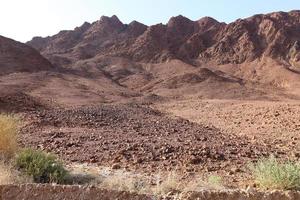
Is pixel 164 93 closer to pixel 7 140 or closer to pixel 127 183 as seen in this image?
pixel 7 140

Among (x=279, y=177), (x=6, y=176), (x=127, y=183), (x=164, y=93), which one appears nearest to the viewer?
(x=6, y=176)

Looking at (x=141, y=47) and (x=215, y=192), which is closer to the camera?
→ (x=215, y=192)

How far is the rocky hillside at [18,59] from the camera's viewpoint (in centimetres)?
6111

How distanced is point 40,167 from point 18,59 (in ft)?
194

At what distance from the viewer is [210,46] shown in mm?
88938

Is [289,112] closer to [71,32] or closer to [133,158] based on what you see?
[133,158]

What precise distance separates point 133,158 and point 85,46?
294 feet

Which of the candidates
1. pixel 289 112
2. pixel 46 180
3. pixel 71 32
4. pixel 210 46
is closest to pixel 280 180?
pixel 46 180

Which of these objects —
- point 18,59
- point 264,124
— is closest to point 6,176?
point 264,124

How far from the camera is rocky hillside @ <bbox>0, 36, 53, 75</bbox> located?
200 ft

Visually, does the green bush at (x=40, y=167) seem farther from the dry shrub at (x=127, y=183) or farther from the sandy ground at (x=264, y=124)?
the sandy ground at (x=264, y=124)

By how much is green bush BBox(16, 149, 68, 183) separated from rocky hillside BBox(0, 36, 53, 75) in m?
50.6

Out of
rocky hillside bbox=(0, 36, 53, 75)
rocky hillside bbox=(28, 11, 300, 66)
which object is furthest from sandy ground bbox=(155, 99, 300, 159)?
rocky hillside bbox=(28, 11, 300, 66)

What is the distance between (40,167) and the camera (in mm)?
7941
